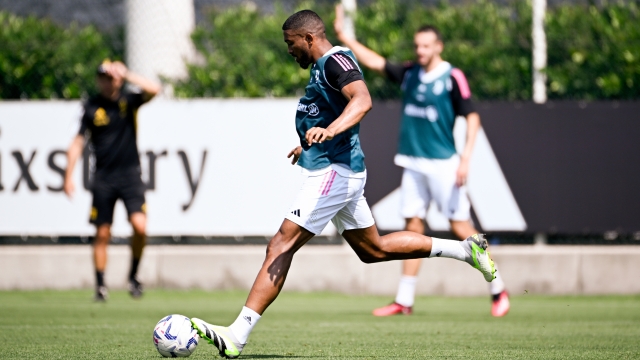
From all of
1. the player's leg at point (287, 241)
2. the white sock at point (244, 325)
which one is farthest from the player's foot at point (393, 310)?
the white sock at point (244, 325)

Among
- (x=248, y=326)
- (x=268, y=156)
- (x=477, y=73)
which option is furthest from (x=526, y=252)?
(x=248, y=326)

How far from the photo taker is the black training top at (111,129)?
402 inches

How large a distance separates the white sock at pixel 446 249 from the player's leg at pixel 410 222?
2266mm

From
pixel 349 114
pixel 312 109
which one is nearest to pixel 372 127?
pixel 312 109

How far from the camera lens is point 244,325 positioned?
5.47 meters

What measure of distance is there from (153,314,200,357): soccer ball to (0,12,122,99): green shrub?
6.92m

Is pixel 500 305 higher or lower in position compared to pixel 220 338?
lower

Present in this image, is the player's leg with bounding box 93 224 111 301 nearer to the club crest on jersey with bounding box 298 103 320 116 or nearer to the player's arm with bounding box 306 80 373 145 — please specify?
the club crest on jersey with bounding box 298 103 320 116

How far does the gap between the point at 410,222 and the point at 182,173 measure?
3498 mm

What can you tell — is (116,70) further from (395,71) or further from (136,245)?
(395,71)

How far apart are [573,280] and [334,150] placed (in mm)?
6298

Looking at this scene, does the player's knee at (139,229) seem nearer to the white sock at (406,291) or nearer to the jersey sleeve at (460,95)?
the white sock at (406,291)

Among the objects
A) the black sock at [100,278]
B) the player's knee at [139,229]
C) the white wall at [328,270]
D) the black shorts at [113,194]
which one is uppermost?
the black shorts at [113,194]

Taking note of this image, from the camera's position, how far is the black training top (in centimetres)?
1020
